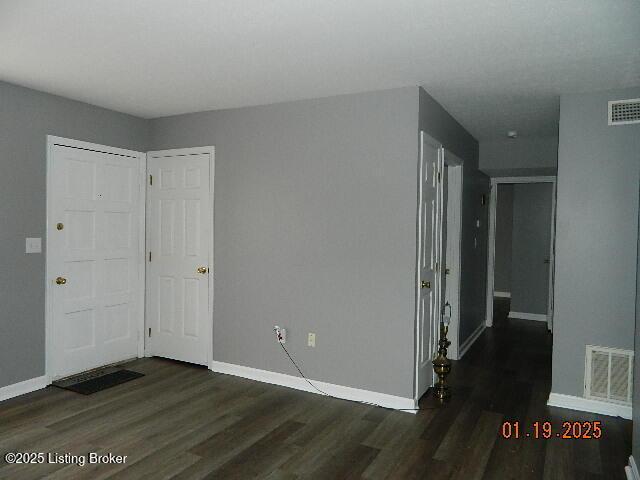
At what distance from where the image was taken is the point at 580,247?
3.51 metres

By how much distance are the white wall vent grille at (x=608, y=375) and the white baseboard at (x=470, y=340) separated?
156 centimetres

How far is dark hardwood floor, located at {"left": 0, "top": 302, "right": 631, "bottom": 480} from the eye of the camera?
8.55ft

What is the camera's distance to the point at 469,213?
17.7 feet

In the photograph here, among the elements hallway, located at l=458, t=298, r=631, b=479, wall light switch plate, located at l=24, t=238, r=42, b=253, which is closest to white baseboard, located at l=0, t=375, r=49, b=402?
wall light switch plate, located at l=24, t=238, r=42, b=253

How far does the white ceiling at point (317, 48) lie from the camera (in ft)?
7.38

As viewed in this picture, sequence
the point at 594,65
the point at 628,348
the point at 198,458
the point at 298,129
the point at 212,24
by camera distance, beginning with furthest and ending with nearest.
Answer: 1. the point at 298,129
2. the point at 628,348
3. the point at 594,65
4. the point at 198,458
5. the point at 212,24

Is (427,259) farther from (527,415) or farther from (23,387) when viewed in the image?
(23,387)

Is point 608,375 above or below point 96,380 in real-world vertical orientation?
above

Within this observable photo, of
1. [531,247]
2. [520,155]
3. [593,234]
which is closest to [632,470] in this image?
[593,234]

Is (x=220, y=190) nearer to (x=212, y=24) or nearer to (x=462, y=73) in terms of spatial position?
(x=212, y=24)

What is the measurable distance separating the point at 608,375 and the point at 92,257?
4435mm

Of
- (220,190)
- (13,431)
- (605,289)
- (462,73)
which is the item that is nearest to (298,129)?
(220,190)

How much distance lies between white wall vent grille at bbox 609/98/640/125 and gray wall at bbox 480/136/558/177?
6.44ft

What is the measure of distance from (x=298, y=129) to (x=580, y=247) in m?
2.44
